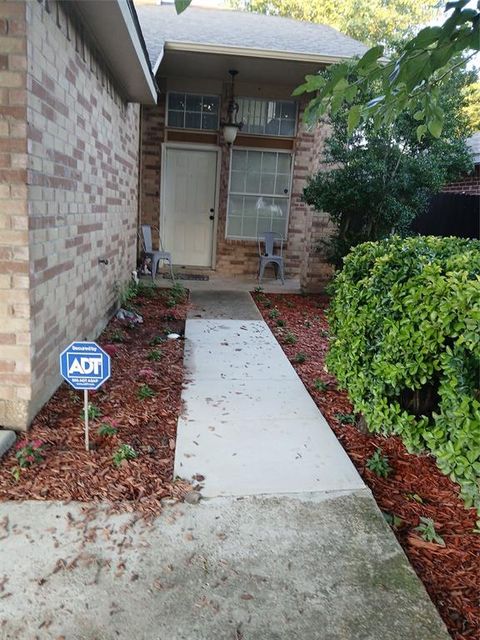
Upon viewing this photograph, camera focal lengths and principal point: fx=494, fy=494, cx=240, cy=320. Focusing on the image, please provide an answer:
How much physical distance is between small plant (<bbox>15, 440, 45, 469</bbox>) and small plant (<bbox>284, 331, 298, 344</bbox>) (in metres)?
3.05

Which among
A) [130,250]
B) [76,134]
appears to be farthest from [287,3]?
[76,134]

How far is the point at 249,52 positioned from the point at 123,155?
2835mm

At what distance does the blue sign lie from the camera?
2725 millimetres

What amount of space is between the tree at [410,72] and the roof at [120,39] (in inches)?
91.3

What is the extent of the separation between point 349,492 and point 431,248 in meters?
1.68

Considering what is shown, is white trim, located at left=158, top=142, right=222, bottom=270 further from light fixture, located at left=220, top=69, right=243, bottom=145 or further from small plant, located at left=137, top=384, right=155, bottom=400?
small plant, located at left=137, top=384, right=155, bottom=400

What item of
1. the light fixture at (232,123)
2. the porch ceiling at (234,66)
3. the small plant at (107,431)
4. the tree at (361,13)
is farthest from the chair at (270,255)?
the tree at (361,13)

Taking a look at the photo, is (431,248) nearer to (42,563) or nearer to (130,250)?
(42,563)

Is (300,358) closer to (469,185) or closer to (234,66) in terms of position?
(234,66)

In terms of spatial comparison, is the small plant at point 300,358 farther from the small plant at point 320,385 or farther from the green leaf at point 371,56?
the green leaf at point 371,56

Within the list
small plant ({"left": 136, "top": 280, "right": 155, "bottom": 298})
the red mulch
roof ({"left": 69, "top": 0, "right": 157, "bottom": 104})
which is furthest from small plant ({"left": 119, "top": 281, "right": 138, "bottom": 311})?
roof ({"left": 69, "top": 0, "right": 157, "bottom": 104})

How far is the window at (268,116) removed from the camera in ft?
30.1

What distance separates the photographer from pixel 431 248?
10.7 ft

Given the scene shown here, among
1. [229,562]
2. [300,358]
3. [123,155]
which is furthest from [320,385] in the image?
[123,155]
